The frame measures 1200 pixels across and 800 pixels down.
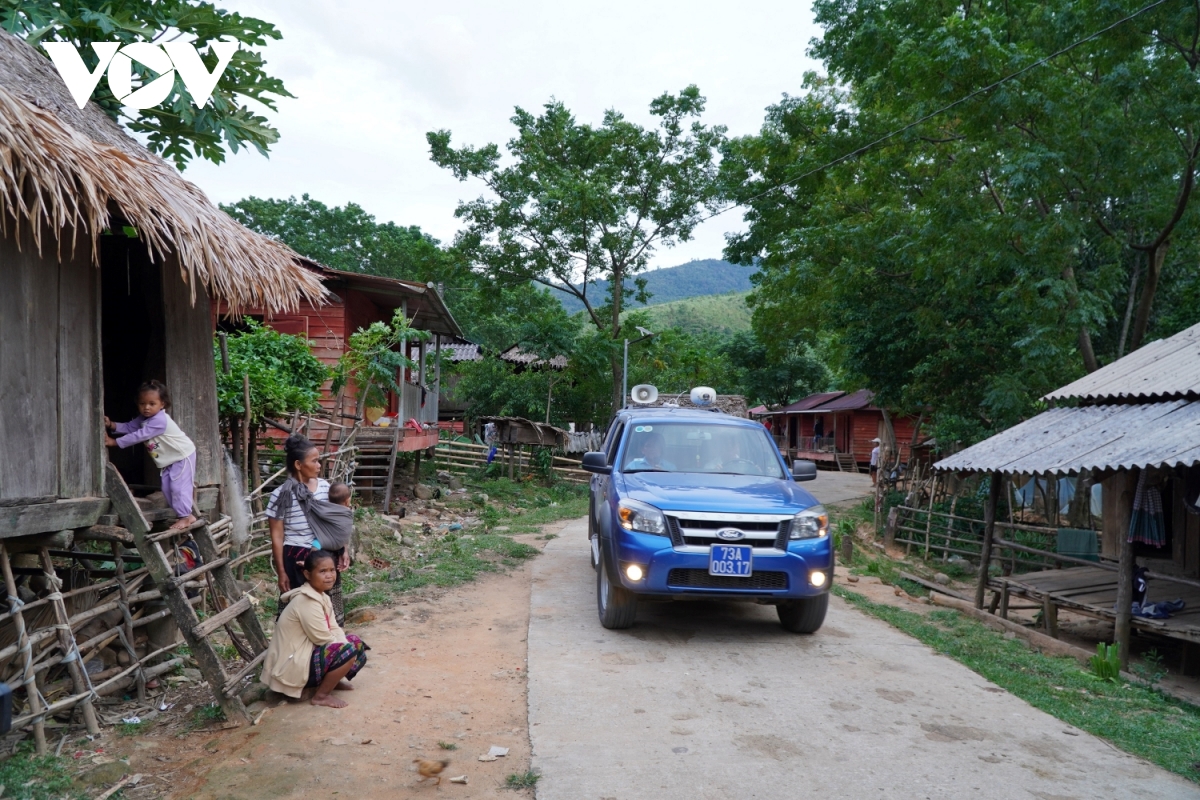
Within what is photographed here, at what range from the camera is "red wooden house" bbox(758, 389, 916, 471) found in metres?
34.2

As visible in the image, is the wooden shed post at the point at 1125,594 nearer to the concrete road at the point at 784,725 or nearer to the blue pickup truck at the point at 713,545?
the concrete road at the point at 784,725

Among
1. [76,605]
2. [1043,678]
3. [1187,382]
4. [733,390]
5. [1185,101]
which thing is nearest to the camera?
[76,605]

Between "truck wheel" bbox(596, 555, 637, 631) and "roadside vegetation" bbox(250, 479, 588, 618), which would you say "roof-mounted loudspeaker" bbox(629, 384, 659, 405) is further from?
"truck wheel" bbox(596, 555, 637, 631)

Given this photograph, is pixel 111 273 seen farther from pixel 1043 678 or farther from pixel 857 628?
pixel 1043 678

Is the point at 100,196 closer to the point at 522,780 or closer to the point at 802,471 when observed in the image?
the point at 522,780

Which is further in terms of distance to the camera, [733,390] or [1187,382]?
[733,390]

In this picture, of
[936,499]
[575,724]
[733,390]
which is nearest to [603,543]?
[575,724]

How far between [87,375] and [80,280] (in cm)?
57

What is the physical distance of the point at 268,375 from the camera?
28.9 feet

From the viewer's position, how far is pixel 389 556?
1038cm

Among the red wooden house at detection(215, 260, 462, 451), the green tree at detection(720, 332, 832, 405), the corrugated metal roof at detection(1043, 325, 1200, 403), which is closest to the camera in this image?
the corrugated metal roof at detection(1043, 325, 1200, 403)

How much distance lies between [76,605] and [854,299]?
51.0ft

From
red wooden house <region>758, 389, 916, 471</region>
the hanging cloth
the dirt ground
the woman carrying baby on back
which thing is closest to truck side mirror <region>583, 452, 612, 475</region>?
the dirt ground

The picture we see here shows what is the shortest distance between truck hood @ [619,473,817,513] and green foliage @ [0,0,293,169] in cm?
463
